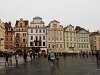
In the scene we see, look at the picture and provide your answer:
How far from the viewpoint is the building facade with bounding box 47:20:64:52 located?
112 m

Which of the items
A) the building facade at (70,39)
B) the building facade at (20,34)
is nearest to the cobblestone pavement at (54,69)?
the building facade at (20,34)

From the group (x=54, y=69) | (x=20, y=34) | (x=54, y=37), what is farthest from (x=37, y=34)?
(x=54, y=69)

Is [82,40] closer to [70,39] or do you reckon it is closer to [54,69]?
[70,39]

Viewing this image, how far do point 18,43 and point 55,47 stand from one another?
17498 millimetres

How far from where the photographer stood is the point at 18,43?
350 ft

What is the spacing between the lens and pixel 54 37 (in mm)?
112438

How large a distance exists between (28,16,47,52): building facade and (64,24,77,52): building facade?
14.5 metres

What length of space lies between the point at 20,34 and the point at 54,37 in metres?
16.2

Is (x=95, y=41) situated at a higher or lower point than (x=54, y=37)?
lower

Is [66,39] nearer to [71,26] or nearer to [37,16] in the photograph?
[71,26]

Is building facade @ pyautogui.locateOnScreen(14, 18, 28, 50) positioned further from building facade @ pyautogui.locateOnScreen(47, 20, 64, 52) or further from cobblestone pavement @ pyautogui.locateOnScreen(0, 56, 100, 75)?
cobblestone pavement @ pyautogui.locateOnScreen(0, 56, 100, 75)

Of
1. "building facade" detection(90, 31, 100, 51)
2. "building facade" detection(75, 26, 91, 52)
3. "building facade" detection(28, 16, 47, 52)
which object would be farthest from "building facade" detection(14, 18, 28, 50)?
"building facade" detection(90, 31, 100, 51)

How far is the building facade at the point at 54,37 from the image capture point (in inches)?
4392

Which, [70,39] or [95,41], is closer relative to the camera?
[70,39]
